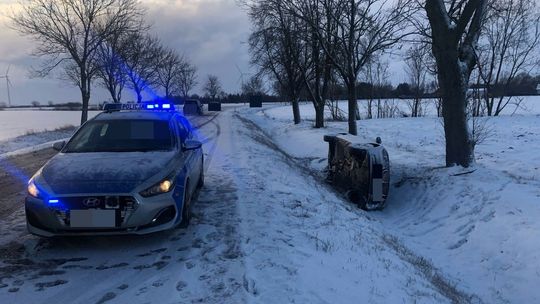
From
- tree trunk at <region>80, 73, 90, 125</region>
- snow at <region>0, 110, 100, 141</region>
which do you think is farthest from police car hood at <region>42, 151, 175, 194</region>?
tree trunk at <region>80, 73, 90, 125</region>

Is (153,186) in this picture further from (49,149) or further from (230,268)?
(49,149)

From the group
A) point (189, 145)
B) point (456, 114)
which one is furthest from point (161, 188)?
point (456, 114)

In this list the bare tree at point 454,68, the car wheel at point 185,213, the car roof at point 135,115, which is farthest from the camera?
the bare tree at point 454,68

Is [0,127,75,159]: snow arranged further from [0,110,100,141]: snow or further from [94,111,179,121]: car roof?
[94,111,179,121]: car roof

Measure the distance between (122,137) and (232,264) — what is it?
2898 mm

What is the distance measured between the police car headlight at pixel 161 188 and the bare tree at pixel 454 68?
308 inches

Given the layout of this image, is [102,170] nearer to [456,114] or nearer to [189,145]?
[189,145]

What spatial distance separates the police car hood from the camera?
540 centimetres

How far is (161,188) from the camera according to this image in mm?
5742

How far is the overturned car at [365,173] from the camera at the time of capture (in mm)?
10453

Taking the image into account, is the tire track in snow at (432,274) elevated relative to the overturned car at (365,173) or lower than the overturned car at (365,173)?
lower

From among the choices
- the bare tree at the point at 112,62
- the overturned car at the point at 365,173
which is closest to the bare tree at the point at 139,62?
the bare tree at the point at 112,62

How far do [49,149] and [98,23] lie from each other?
12295 mm

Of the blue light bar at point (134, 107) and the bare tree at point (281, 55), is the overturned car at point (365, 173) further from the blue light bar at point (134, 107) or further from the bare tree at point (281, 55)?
the bare tree at point (281, 55)
